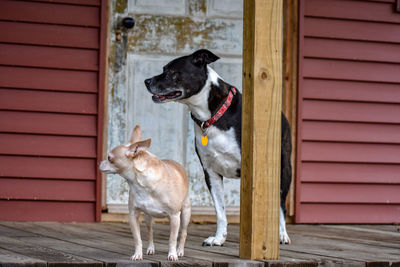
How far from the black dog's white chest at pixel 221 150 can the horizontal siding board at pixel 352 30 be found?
1840 millimetres

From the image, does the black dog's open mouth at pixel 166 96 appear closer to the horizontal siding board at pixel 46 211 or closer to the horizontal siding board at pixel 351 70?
the horizontal siding board at pixel 46 211

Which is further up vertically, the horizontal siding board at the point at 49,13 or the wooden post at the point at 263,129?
the horizontal siding board at the point at 49,13

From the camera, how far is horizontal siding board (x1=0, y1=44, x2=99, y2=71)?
17.1 ft

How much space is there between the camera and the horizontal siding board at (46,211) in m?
5.19

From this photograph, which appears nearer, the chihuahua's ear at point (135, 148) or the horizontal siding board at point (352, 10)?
the chihuahua's ear at point (135, 148)

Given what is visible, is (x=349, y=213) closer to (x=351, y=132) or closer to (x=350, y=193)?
(x=350, y=193)

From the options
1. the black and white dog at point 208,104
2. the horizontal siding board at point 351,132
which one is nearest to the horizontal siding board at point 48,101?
the black and white dog at point 208,104

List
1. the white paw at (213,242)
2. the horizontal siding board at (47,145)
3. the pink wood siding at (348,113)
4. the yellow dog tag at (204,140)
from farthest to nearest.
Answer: the pink wood siding at (348,113), the horizontal siding board at (47,145), the yellow dog tag at (204,140), the white paw at (213,242)

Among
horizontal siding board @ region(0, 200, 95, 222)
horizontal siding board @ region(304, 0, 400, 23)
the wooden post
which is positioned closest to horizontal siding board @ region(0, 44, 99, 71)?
horizontal siding board @ region(0, 200, 95, 222)

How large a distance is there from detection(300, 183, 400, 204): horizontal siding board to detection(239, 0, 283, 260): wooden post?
2.54m

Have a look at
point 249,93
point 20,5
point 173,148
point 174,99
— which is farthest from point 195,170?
point 249,93

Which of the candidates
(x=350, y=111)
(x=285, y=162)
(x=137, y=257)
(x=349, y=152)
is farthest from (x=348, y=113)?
(x=137, y=257)

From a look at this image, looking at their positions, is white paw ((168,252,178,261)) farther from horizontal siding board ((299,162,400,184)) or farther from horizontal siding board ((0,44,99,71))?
horizontal siding board ((299,162,400,184))

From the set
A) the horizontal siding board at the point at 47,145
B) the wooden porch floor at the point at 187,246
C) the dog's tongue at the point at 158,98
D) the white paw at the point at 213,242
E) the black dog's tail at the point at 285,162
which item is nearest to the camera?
the wooden porch floor at the point at 187,246
